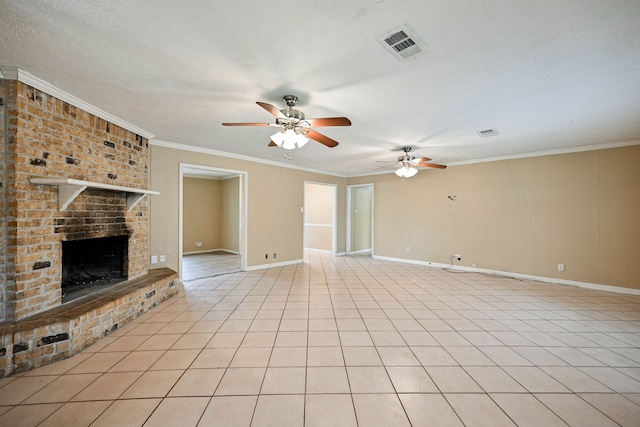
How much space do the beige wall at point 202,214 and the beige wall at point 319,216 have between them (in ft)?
9.31

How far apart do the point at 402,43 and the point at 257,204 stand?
4296mm

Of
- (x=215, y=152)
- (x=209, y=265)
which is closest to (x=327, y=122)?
(x=215, y=152)

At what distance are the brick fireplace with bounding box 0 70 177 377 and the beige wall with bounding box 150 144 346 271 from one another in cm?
82

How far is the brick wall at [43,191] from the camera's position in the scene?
2.03 metres

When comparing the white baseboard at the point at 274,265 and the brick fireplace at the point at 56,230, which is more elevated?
the brick fireplace at the point at 56,230

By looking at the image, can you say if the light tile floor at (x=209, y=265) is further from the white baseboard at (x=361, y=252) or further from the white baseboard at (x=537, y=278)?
the white baseboard at (x=537, y=278)

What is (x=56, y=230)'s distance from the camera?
7.73 feet

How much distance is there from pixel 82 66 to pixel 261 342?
283cm

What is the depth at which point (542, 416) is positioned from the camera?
1.54m

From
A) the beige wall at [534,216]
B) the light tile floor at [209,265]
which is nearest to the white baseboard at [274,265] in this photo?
the light tile floor at [209,265]

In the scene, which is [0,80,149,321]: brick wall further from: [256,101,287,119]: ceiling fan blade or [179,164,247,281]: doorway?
[179,164,247,281]: doorway

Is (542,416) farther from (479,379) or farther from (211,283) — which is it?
(211,283)

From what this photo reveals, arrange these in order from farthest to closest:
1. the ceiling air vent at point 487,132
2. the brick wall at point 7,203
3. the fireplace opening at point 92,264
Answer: the ceiling air vent at point 487,132 < the fireplace opening at point 92,264 < the brick wall at point 7,203

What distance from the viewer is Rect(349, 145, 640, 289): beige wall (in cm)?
395
